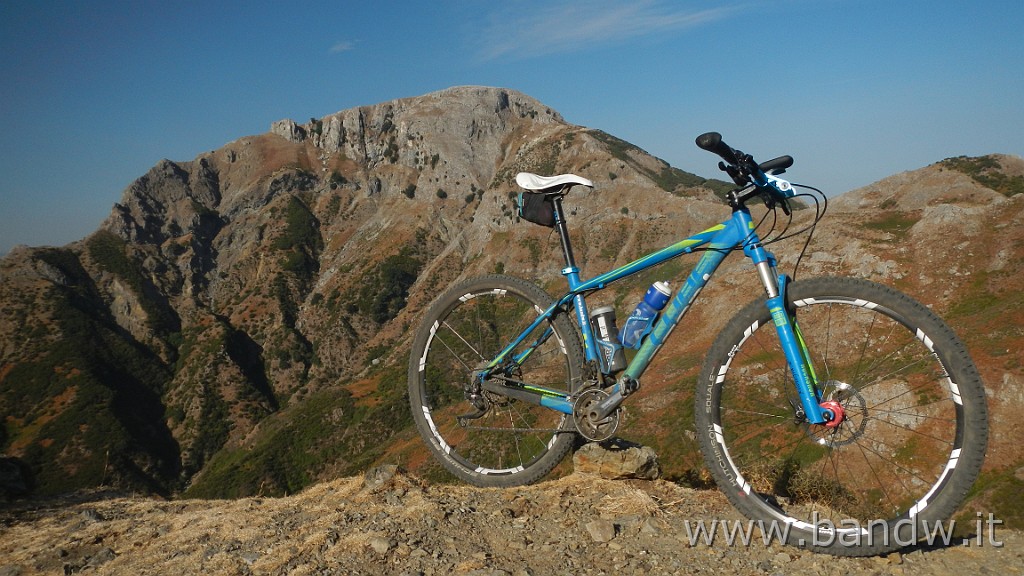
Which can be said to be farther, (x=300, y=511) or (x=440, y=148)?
(x=440, y=148)

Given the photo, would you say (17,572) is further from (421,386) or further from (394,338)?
(394,338)

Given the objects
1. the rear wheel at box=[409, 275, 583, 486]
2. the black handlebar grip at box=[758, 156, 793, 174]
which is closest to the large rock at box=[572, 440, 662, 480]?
the rear wheel at box=[409, 275, 583, 486]

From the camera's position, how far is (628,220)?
9925 centimetres

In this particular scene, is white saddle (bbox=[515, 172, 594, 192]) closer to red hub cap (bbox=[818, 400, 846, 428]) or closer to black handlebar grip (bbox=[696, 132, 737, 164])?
black handlebar grip (bbox=[696, 132, 737, 164])

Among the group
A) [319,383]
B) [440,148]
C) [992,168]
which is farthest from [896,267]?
[440,148]

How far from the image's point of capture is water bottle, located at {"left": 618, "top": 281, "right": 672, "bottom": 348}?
4.97 m

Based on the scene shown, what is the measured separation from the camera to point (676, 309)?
16.0ft

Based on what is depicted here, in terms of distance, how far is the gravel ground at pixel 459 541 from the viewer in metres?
4.28

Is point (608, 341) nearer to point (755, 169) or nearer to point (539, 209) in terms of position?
point (539, 209)

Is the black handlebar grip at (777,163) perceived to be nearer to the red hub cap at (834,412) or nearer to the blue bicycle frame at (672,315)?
the blue bicycle frame at (672,315)

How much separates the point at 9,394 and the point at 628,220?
4881 inches

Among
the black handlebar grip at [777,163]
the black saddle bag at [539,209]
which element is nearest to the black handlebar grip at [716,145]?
the black handlebar grip at [777,163]

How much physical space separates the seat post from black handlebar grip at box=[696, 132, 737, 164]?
157 centimetres

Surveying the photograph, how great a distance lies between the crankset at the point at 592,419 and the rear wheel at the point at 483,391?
285 mm
